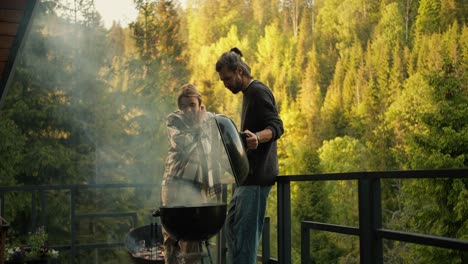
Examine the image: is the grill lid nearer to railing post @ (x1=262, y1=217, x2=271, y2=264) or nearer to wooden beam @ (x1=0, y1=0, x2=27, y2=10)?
railing post @ (x1=262, y1=217, x2=271, y2=264)

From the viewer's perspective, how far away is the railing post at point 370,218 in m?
1.75

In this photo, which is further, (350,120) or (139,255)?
(350,120)

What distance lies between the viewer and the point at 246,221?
2047 mm

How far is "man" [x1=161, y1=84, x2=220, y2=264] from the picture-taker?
2412mm

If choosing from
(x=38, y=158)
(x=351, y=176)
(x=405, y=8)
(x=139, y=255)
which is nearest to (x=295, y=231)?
(x=405, y=8)

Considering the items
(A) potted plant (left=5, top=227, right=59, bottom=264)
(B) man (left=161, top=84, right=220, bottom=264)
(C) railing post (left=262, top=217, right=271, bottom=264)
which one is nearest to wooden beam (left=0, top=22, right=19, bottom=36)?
(B) man (left=161, top=84, right=220, bottom=264)

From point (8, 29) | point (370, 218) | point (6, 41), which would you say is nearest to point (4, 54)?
point (6, 41)

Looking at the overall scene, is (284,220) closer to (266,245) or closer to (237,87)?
(266,245)

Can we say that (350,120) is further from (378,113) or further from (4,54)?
(4,54)

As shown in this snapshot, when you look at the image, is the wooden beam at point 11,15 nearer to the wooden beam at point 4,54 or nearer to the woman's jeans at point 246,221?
the wooden beam at point 4,54

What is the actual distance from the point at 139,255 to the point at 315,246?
22444 millimetres

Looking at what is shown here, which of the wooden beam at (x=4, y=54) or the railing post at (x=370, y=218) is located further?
the wooden beam at (x=4, y=54)

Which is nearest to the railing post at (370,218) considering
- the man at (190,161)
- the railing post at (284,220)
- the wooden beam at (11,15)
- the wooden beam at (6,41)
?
the railing post at (284,220)

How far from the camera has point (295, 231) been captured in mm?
25719
